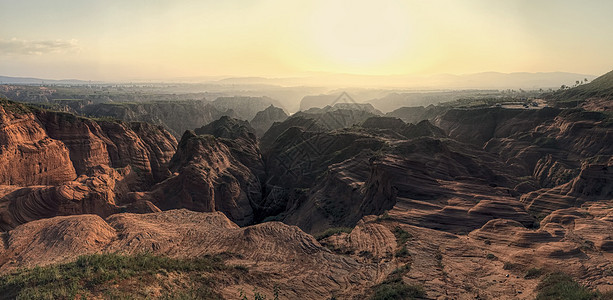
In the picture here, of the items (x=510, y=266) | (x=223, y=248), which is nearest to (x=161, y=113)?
(x=223, y=248)

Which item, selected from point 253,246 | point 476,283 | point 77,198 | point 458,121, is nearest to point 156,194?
point 77,198

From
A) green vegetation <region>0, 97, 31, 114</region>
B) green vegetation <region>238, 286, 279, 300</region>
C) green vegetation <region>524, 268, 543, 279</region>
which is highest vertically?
green vegetation <region>0, 97, 31, 114</region>

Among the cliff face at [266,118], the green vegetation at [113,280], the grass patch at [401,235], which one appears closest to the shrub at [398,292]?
the grass patch at [401,235]

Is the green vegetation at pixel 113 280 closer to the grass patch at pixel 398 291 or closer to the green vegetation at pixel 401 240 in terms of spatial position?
the grass patch at pixel 398 291

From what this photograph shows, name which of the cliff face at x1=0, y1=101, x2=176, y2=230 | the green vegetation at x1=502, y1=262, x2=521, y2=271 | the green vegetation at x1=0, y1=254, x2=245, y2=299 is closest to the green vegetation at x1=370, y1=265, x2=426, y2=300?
the green vegetation at x1=502, y1=262, x2=521, y2=271

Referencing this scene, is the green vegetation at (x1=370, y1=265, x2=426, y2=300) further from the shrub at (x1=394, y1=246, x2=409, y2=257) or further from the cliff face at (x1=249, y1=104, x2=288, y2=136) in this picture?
the cliff face at (x1=249, y1=104, x2=288, y2=136)

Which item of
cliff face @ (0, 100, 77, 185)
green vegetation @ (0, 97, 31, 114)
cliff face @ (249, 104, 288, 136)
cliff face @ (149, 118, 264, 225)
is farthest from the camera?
cliff face @ (249, 104, 288, 136)
